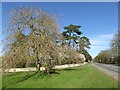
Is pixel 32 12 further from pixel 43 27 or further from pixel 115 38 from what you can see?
pixel 115 38

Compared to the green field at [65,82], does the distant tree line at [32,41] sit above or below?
above

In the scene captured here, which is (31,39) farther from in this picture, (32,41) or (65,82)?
(65,82)

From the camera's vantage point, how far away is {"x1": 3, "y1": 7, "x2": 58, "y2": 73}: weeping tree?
19.5 m

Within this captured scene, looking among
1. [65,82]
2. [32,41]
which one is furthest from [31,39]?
[65,82]

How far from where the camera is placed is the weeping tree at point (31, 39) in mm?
19453

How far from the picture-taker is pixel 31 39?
800 inches

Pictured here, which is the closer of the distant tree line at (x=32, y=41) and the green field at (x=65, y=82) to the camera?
the green field at (x=65, y=82)

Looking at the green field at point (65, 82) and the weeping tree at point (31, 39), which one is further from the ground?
the weeping tree at point (31, 39)

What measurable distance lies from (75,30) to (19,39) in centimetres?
3450

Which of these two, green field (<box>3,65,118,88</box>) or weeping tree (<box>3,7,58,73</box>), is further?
weeping tree (<box>3,7,58,73</box>)

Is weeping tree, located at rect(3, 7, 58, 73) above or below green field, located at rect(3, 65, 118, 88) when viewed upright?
above

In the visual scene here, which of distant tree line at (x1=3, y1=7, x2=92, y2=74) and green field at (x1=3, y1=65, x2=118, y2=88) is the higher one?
distant tree line at (x1=3, y1=7, x2=92, y2=74)

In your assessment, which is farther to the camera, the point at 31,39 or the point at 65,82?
the point at 31,39

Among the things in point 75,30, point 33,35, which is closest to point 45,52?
point 33,35
